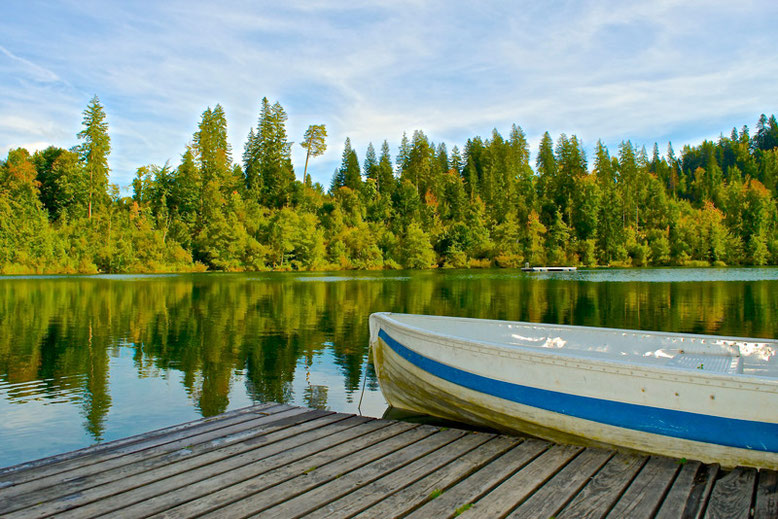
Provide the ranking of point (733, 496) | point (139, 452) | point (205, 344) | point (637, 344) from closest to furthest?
1. point (733, 496)
2. point (139, 452)
3. point (637, 344)
4. point (205, 344)

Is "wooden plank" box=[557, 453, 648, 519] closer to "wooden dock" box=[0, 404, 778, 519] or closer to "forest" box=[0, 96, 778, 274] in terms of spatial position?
"wooden dock" box=[0, 404, 778, 519]

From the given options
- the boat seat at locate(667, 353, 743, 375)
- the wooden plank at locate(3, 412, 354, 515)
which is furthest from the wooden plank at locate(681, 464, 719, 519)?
the wooden plank at locate(3, 412, 354, 515)

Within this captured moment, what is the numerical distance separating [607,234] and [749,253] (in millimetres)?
23998

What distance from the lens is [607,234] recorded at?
8725 centimetres

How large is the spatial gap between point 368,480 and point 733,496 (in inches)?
107

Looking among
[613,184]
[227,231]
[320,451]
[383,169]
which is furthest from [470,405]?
[613,184]

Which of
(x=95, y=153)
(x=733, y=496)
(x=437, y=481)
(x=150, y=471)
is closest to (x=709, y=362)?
(x=733, y=496)

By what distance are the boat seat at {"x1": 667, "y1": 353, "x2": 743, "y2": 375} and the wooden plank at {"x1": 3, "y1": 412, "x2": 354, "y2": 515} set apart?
445 cm

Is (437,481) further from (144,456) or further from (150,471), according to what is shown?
(144,456)

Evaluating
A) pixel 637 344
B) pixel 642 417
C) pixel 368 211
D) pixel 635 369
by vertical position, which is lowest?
pixel 642 417

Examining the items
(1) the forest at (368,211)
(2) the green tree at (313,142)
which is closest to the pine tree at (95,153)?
(1) the forest at (368,211)

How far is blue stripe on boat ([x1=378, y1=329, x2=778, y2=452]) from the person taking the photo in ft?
14.1

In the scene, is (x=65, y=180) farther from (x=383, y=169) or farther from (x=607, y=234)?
(x=607, y=234)

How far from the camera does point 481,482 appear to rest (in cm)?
414
